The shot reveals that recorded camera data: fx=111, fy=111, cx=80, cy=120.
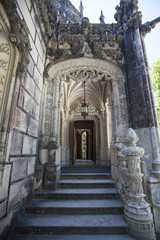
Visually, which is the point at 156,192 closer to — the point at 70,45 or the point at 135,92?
the point at 135,92

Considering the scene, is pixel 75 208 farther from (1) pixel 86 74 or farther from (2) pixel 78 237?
(1) pixel 86 74

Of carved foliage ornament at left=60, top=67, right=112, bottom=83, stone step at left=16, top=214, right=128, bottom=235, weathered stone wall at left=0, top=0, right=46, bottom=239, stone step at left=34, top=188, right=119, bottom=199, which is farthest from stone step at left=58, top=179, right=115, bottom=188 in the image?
carved foliage ornament at left=60, top=67, right=112, bottom=83

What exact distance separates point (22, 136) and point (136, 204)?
8.48 ft

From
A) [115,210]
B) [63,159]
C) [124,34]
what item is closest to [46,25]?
[124,34]

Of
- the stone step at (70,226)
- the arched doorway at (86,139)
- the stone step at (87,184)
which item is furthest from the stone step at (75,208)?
the arched doorway at (86,139)

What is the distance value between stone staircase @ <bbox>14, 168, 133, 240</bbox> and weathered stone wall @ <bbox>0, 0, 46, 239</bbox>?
34 cm

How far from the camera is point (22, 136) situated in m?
2.33

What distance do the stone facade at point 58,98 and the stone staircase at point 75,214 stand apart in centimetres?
24

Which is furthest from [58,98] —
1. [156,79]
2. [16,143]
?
[156,79]

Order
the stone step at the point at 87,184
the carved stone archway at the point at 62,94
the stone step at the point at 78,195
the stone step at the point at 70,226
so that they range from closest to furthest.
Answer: the stone step at the point at 70,226 → the stone step at the point at 78,195 → the stone step at the point at 87,184 → the carved stone archway at the point at 62,94

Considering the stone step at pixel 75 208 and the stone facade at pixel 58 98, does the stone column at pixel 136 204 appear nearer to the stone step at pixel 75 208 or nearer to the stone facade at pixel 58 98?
the stone facade at pixel 58 98

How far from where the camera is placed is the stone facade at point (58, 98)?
6.36 ft

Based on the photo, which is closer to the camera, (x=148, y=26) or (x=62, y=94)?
(x=148, y=26)

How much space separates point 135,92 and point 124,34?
8.19ft
